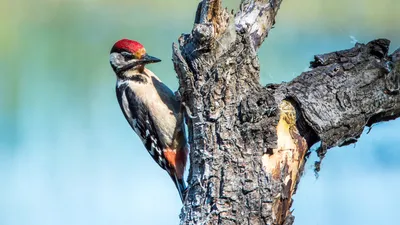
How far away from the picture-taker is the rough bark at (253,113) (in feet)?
8.79

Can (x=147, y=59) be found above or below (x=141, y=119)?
above

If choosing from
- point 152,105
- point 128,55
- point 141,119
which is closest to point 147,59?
point 128,55

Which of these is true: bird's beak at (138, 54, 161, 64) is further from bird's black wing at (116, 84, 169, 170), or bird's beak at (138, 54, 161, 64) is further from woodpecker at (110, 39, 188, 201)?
bird's black wing at (116, 84, 169, 170)

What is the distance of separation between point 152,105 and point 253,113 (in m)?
1.07

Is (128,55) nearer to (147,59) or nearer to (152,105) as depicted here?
(147,59)

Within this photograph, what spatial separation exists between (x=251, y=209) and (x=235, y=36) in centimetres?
65

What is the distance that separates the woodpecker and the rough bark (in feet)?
2.25

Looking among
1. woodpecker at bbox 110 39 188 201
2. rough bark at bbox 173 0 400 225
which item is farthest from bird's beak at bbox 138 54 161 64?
rough bark at bbox 173 0 400 225

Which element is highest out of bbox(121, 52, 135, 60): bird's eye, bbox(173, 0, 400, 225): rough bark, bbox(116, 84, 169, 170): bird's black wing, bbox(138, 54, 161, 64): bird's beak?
bbox(121, 52, 135, 60): bird's eye

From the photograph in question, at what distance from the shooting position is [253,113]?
8.87 feet

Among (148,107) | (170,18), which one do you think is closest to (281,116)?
(148,107)

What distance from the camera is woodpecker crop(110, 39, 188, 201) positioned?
3.65 metres

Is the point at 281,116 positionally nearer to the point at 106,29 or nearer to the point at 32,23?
the point at 106,29

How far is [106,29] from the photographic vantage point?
486 centimetres
